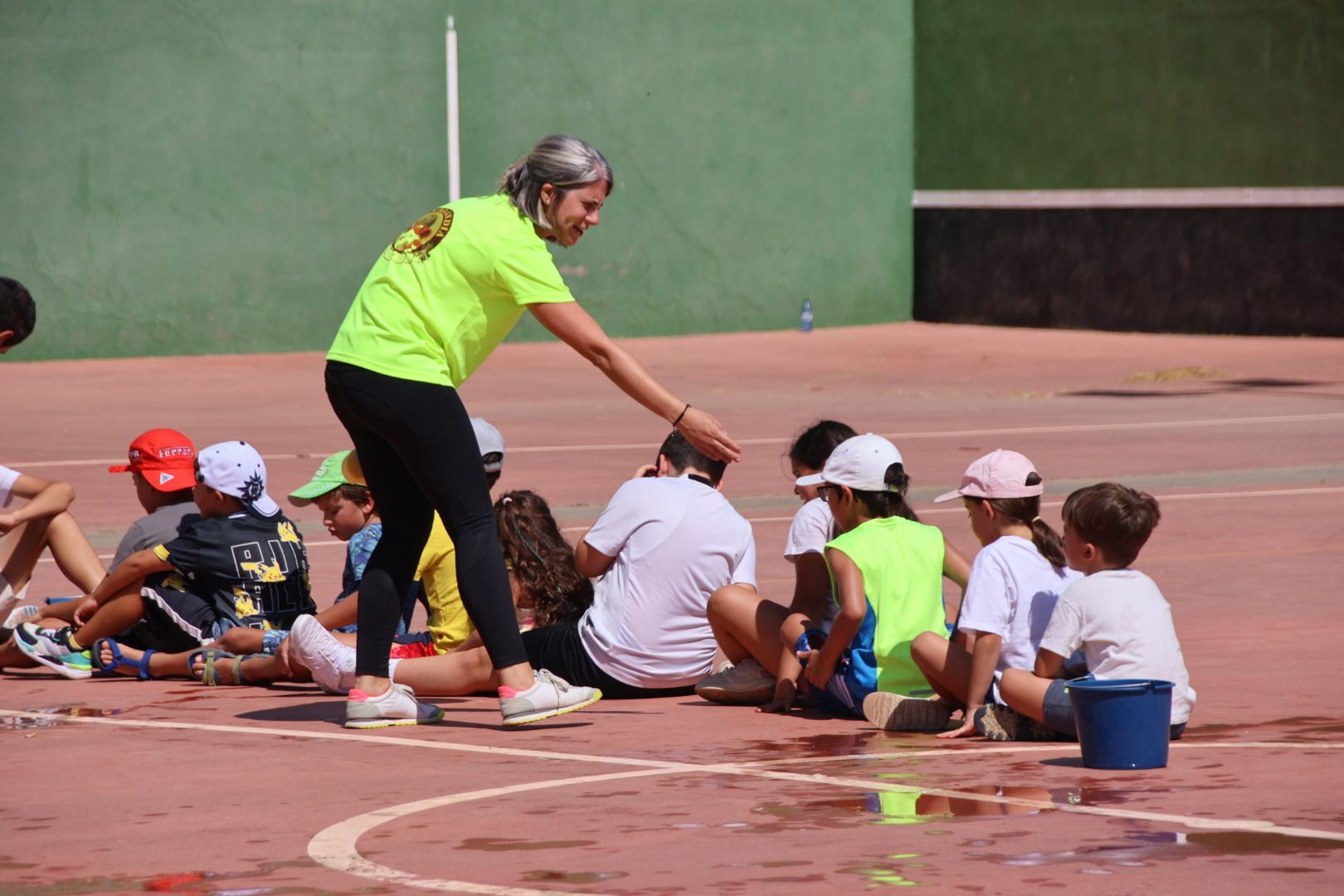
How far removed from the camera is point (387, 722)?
7.29 m

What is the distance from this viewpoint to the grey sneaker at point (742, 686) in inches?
304

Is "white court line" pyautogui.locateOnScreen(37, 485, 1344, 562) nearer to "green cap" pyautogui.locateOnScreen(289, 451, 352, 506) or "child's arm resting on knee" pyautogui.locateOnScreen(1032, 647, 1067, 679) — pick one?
"green cap" pyautogui.locateOnScreen(289, 451, 352, 506)

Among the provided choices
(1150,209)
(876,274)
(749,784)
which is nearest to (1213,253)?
(1150,209)

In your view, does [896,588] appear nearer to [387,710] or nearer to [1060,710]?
[1060,710]

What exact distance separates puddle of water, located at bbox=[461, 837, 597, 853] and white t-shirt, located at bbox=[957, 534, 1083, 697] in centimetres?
194

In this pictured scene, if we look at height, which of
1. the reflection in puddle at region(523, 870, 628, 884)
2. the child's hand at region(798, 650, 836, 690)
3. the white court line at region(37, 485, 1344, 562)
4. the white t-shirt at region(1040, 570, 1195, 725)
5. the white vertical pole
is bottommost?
the reflection in puddle at region(523, 870, 628, 884)

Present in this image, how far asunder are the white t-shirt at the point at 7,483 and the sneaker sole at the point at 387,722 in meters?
2.37

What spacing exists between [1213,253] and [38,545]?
73.0 feet

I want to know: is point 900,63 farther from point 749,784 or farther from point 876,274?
point 749,784

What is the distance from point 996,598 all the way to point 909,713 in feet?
1.58

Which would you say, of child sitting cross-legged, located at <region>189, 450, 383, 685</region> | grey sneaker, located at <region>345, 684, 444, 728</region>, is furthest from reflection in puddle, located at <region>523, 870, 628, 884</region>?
child sitting cross-legged, located at <region>189, 450, 383, 685</region>

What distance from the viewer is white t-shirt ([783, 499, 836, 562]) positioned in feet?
25.3

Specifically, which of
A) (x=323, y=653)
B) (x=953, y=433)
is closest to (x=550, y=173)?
(x=323, y=653)

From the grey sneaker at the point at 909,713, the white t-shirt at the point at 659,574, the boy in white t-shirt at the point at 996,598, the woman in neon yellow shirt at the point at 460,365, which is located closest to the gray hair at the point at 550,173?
the woman in neon yellow shirt at the point at 460,365
